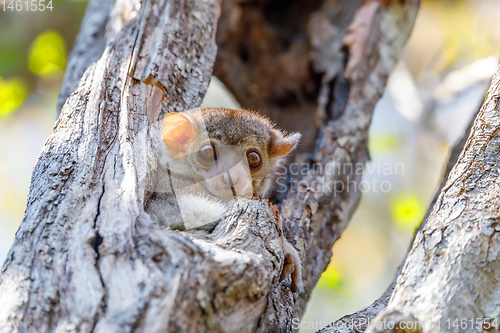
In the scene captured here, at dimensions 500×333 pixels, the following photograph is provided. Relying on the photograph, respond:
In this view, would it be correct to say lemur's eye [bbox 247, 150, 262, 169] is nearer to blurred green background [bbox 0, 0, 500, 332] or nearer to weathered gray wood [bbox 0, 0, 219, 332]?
weathered gray wood [bbox 0, 0, 219, 332]

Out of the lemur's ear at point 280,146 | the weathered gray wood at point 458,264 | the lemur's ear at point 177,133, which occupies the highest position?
the lemur's ear at point 280,146

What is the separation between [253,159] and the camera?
373cm

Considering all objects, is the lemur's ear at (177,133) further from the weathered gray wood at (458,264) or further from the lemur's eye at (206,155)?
the weathered gray wood at (458,264)

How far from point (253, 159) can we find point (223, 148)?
0.93ft

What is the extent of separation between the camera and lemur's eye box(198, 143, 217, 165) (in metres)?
3.47

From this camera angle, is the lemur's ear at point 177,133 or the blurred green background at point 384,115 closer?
the lemur's ear at point 177,133

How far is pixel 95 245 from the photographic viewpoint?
2.06 meters

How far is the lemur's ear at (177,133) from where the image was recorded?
125 inches

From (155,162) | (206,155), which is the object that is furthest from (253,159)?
(155,162)

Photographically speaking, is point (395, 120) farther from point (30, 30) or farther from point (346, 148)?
point (30, 30)

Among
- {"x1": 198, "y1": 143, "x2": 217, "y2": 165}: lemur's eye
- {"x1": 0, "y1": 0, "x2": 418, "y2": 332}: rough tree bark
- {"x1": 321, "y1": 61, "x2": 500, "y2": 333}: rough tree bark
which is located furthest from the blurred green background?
{"x1": 321, "y1": 61, "x2": 500, "y2": 333}: rough tree bark

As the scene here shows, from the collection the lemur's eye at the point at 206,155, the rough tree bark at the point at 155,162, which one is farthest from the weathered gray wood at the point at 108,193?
the lemur's eye at the point at 206,155

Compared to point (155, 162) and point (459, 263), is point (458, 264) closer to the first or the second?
point (459, 263)

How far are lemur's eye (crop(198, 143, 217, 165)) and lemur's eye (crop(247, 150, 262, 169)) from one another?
1.13 ft
